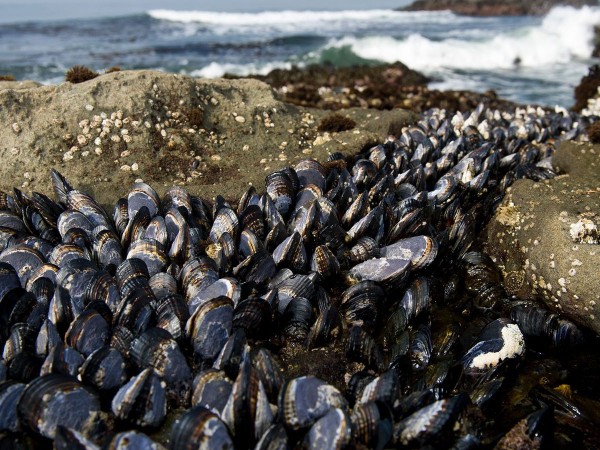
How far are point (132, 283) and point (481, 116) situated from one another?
6.51 metres

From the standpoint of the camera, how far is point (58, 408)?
2350mm

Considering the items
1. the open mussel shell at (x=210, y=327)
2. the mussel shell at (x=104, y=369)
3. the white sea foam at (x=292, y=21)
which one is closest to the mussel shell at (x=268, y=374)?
the open mussel shell at (x=210, y=327)

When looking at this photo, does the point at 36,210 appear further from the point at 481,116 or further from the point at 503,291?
the point at 481,116

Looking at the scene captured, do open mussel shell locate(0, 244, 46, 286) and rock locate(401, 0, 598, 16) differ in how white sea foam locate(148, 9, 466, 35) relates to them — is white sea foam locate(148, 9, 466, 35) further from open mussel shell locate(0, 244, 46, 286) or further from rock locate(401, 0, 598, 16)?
open mussel shell locate(0, 244, 46, 286)

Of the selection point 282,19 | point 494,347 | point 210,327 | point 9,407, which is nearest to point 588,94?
point 494,347

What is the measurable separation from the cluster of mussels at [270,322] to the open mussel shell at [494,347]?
0.04ft

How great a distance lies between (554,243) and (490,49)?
66.1ft

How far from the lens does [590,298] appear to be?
3584 mm

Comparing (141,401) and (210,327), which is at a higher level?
(210,327)

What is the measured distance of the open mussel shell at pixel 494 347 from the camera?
10.3 feet

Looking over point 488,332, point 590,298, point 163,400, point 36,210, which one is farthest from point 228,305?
point 590,298

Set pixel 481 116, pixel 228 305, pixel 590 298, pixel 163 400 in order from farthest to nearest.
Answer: pixel 481 116 < pixel 590 298 < pixel 228 305 < pixel 163 400

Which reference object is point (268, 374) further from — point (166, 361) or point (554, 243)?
point (554, 243)

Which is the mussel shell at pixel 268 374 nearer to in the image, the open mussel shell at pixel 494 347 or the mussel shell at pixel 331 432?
the mussel shell at pixel 331 432
